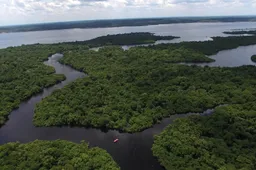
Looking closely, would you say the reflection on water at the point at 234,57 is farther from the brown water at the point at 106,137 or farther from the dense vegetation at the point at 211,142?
the dense vegetation at the point at 211,142

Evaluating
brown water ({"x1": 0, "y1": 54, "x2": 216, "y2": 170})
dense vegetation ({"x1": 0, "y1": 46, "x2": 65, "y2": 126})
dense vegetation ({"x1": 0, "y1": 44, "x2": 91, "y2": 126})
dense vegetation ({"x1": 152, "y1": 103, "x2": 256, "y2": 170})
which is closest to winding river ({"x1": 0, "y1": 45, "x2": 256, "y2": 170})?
brown water ({"x1": 0, "y1": 54, "x2": 216, "y2": 170})

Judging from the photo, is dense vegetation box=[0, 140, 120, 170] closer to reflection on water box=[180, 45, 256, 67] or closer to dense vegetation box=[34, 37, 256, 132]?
dense vegetation box=[34, 37, 256, 132]

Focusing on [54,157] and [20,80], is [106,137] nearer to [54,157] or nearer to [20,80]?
[54,157]

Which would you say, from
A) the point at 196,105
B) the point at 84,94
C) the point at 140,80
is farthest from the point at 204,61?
the point at 84,94

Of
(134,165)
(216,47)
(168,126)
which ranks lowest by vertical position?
(134,165)

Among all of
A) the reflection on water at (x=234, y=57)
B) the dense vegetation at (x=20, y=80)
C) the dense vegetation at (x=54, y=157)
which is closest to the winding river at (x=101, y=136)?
the dense vegetation at (x=54, y=157)

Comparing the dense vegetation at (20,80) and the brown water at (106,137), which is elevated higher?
the dense vegetation at (20,80)

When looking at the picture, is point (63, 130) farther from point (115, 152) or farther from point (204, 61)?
point (204, 61)
